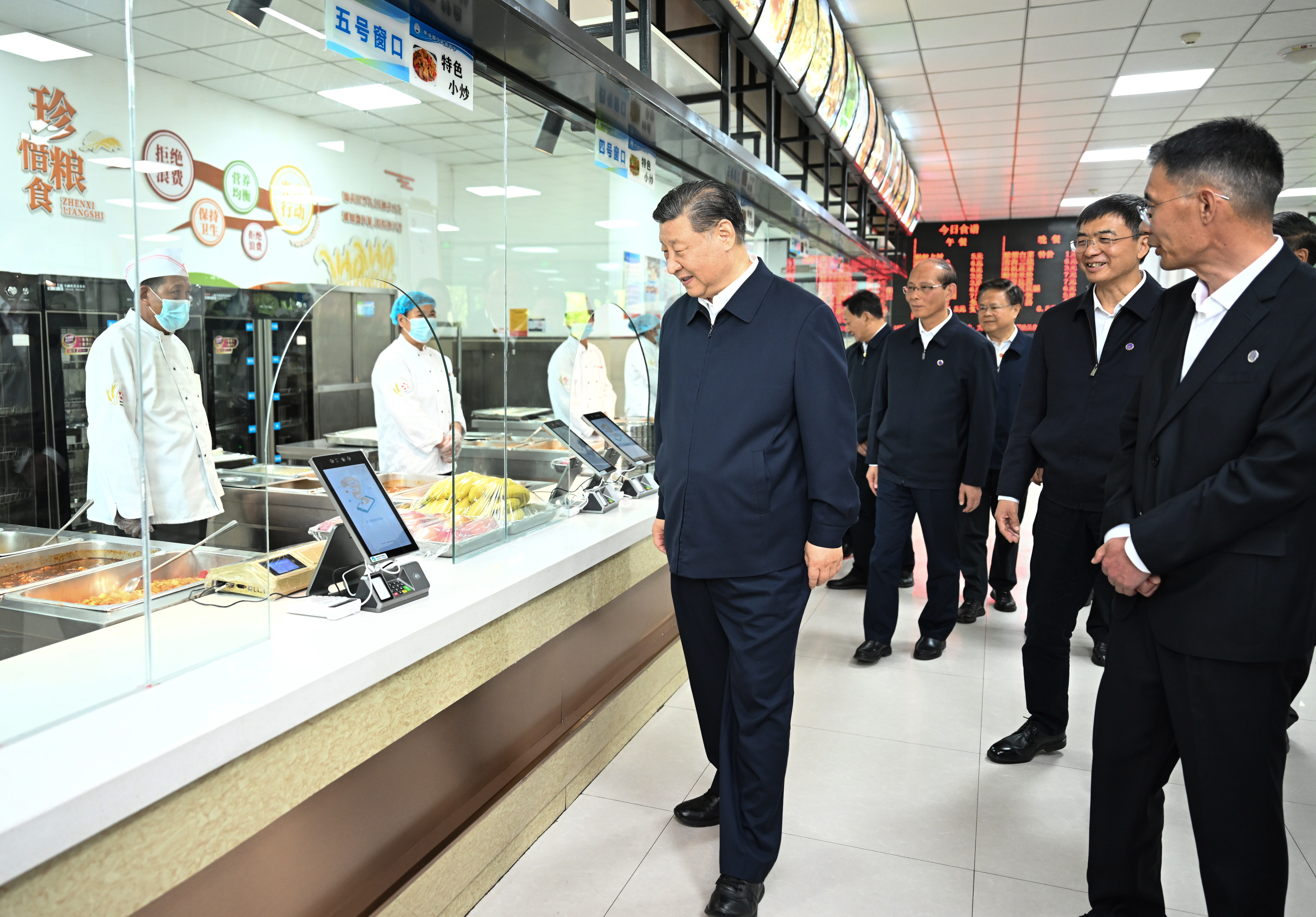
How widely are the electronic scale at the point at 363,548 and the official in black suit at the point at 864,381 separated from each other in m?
3.45

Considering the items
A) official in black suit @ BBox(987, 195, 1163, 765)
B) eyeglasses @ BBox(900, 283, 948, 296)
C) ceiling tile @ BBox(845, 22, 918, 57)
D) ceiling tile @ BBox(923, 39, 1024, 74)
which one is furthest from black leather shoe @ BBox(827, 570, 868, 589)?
ceiling tile @ BBox(923, 39, 1024, 74)

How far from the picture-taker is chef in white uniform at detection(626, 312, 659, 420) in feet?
14.1

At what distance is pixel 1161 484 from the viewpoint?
1716 millimetres

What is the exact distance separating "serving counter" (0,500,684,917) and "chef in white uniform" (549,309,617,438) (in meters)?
0.74

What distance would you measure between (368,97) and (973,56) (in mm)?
5042

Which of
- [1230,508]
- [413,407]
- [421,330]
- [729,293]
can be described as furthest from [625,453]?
[1230,508]

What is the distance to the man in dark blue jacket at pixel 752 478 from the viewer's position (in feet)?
6.55

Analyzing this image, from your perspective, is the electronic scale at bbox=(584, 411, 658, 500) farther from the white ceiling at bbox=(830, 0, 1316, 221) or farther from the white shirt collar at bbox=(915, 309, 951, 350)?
the white ceiling at bbox=(830, 0, 1316, 221)

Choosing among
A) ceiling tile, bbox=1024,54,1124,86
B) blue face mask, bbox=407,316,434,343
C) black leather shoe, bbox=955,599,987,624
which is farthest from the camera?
ceiling tile, bbox=1024,54,1124,86

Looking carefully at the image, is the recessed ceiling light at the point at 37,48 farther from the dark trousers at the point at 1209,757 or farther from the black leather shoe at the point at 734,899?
the dark trousers at the point at 1209,757

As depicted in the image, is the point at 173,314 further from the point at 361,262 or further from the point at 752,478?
the point at 752,478

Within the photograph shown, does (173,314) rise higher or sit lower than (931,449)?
higher

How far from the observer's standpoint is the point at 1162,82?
6527 millimetres

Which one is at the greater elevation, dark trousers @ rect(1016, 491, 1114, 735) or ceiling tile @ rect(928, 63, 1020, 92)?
ceiling tile @ rect(928, 63, 1020, 92)
